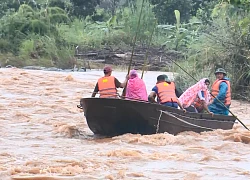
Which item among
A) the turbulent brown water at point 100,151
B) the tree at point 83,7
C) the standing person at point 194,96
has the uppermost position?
the tree at point 83,7

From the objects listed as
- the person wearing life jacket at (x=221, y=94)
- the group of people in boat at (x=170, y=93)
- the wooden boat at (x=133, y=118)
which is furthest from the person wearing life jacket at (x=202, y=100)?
the wooden boat at (x=133, y=118)

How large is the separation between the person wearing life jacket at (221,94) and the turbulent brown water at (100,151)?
0.58 metres

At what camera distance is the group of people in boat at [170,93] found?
1193 cm

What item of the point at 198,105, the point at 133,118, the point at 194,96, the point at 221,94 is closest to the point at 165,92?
the point at 133,118

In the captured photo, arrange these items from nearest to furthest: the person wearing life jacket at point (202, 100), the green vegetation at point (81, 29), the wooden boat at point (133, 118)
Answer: the wooden boat at point (133, 118) → the person wearing life jacket at point (202, 100) → the green vegetation at point (81, 29)

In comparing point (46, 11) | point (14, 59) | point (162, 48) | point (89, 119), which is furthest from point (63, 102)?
point (46, 11)

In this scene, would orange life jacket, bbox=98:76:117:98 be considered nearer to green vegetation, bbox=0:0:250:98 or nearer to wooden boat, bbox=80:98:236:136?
wooden boat, bbox=80:98:236:136

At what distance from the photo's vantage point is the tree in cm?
4122

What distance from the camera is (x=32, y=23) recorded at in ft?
113

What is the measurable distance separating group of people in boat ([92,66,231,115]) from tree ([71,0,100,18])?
2893 centimetres

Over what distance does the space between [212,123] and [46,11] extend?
24848 mm

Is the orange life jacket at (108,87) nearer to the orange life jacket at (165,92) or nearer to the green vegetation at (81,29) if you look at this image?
the orange life jacket at (165,92)

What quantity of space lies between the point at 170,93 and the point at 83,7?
30641 millimetres

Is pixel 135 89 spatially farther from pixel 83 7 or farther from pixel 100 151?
pixel 83 7
